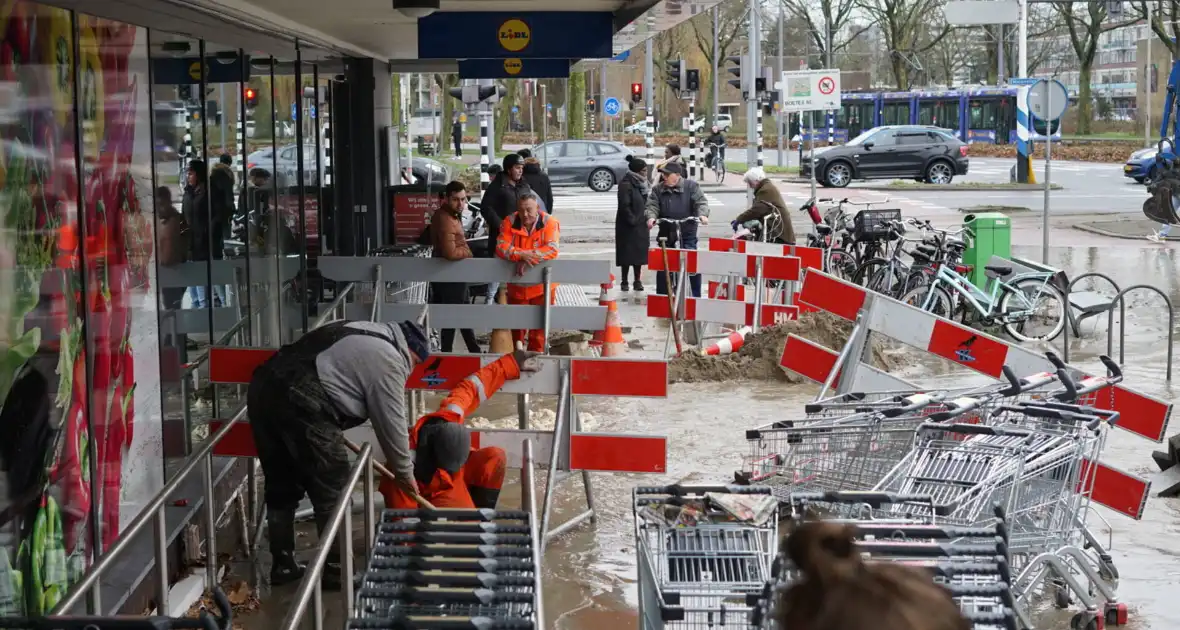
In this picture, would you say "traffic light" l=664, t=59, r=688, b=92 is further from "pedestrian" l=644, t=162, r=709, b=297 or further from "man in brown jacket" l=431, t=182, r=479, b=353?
"man in brown jacket" l=431, t=182, r=479, b=353

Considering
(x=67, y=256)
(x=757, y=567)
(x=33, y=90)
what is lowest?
(x=757, y=567)

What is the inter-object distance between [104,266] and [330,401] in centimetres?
114

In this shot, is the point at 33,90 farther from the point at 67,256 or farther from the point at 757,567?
the point at 757,567

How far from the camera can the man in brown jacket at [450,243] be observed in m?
12.2

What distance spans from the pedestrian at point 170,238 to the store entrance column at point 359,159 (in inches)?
293

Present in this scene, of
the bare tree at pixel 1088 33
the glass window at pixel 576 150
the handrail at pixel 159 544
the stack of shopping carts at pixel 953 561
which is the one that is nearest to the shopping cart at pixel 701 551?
the stack of shopping carts at pixel 953 561

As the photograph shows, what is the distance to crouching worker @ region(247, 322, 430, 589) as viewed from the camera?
681cm

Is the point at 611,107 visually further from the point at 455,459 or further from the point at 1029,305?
the point at 455,459

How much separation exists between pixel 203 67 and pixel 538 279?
10.1 feet

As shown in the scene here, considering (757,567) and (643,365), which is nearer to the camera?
(757,567)

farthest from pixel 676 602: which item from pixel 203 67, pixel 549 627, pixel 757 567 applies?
pixel 203 67

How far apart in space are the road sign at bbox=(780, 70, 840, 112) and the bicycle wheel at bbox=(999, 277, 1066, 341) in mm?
13213

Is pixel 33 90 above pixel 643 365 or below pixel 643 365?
above

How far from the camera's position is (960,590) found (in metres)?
4.54
